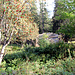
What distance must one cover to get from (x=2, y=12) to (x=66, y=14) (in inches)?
160

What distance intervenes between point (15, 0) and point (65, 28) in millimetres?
4123

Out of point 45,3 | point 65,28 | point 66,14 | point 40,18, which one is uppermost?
point 40,18

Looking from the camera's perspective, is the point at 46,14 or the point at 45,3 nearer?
the point at 45,3

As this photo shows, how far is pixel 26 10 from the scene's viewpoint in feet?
15.3

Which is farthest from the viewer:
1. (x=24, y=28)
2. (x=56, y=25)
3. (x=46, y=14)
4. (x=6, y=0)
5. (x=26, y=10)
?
(x=46, y=14)

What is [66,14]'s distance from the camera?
548 centimetres

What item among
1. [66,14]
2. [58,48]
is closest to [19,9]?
[66,14]

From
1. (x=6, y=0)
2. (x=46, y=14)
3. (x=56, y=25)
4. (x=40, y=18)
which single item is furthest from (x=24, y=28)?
(x=46, y=14)

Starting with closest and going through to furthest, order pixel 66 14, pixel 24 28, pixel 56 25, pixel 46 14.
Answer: pixel 24 28
pixel 66 14
pixel 56 25
pixel 46 14

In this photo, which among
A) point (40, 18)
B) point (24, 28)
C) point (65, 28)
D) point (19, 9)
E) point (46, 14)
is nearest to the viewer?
point (19, 9)

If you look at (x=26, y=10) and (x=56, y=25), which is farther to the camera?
(x=56, y=25)

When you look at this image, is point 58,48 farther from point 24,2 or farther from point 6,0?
point 6,0

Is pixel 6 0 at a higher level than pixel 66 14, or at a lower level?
higher

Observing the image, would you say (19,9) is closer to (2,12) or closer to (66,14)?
(2,12)
